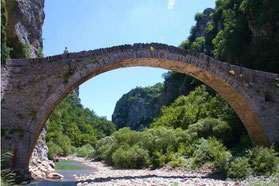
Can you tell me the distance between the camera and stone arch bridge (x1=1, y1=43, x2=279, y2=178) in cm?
934

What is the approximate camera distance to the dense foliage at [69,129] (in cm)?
3631

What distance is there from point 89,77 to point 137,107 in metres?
74.8

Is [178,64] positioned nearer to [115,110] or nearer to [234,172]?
[234,172]

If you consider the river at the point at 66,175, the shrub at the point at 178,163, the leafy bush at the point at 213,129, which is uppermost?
the leafy bush at the point at 213,129

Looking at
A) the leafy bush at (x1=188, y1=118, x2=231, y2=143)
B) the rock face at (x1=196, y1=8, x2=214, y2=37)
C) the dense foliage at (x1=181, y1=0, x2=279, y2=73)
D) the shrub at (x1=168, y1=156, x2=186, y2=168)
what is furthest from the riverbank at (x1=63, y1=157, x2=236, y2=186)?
the rock face at (x1=196, y1=8, x2=214, y2=37)

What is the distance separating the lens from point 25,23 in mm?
17188

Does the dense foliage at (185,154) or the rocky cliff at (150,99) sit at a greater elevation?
the rocky cliff at (150,99)

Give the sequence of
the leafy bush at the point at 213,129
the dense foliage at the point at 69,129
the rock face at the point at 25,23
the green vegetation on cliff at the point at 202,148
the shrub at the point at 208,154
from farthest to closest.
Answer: the dense foliage at the point at 69,129 → the leafy bush at the point at 213,129 → the rock face at the point at 25,23 → the shrub at the point at 208,154 → the green vegetation on cliff at the point at 202,148

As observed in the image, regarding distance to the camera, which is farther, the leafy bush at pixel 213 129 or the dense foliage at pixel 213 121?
the leafy bush at pixel 213 129

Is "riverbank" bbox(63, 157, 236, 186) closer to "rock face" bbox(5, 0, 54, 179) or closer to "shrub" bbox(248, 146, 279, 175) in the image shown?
"shrub" bbox(248, 146, 279, 175)

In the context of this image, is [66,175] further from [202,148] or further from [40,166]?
[202,148]

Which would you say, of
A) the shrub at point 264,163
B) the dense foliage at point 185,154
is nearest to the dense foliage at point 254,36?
the dense foliage at point 185,154

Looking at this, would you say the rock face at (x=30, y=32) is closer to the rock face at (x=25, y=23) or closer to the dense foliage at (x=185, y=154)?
the rock face at (x=25, y=23)

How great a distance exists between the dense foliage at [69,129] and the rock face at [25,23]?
12644 mm
